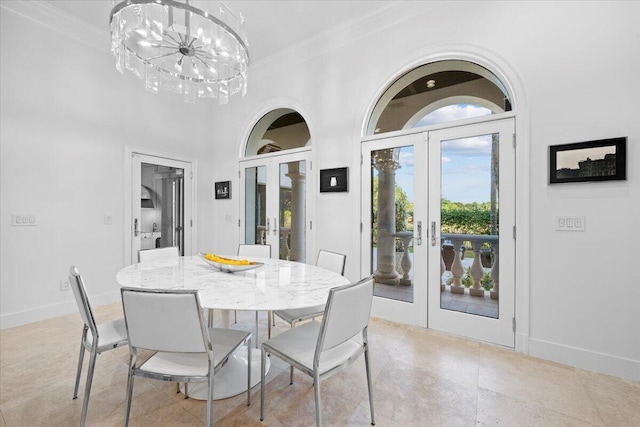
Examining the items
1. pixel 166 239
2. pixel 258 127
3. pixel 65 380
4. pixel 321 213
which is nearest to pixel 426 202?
pixel 321 213

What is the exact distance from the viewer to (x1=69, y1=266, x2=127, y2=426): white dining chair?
1530 mm

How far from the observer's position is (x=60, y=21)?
10.6 feet

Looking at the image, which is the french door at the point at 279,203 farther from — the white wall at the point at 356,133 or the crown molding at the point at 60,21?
the crown molding at the point at 60,21

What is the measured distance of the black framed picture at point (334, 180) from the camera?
3.42 metres

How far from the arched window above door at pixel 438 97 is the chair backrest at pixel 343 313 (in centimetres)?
215

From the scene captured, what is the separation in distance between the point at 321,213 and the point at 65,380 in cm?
267

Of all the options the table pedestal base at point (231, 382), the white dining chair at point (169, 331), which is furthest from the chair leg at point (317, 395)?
the table pedestal base at point (231, 382)

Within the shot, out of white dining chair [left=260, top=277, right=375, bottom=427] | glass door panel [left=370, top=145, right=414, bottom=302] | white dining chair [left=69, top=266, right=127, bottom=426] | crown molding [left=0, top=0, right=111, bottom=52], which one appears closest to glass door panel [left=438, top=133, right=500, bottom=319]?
glass door panel [left=370, top=145, right=414, bottom=302]

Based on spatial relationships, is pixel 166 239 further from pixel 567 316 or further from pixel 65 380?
pixel 567 316

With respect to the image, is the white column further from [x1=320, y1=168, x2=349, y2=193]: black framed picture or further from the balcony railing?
the balcony railing

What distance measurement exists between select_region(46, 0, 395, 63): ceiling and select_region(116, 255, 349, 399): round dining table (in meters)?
2.72

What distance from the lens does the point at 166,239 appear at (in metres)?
4.43

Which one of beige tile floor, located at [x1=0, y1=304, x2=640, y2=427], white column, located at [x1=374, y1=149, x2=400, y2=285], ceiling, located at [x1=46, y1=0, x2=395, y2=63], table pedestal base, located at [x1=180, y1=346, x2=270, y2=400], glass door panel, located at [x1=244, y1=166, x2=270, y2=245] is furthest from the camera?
glass door panel, located at [x1=244, y1=166, x2=270, y2=245]

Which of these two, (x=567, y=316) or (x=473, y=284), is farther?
(x=473, y=284)
